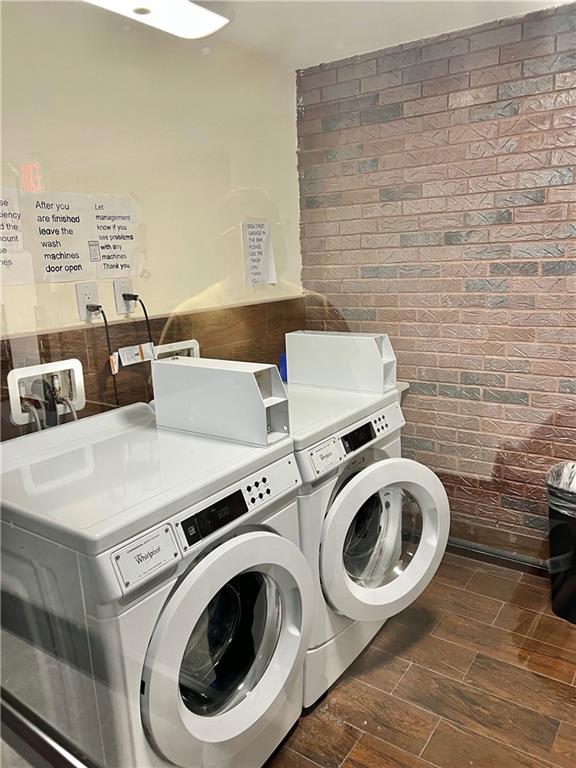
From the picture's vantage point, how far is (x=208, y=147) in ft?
7.03

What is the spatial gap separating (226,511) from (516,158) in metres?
1.75

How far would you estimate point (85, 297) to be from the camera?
1.81 m

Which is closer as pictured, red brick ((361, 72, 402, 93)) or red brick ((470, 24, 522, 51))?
red brick ((470, 24, 522, 51))

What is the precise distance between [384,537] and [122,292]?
1238mm

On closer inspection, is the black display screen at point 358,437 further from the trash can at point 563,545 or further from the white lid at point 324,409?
the trash can at point 563,545

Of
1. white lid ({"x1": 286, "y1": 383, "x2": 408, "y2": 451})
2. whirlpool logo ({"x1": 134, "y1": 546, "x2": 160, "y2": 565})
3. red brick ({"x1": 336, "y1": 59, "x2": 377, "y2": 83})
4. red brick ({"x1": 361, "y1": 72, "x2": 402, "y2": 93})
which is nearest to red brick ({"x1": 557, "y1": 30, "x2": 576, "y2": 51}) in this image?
red brick ({"x1": 361, "y1": 72, "x2": 402, "y2": 93})

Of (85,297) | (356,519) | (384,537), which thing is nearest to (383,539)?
(384,537)

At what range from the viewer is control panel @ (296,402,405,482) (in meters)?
1.68

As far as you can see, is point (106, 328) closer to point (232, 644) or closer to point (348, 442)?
point (348, 442)

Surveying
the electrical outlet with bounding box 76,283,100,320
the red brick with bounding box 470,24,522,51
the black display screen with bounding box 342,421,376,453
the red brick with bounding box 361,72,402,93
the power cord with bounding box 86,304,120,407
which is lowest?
the black display screen with bounding box 342,421,376,453

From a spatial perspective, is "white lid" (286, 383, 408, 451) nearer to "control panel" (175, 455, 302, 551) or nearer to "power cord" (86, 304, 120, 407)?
"control panel" (175, 455, 302, 551)

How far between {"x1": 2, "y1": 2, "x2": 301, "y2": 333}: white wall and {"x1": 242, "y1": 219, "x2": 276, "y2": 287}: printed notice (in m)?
0.04

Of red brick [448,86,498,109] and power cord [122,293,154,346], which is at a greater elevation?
red brick [448,86,498,109]

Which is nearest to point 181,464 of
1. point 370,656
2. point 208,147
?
point 370,656
